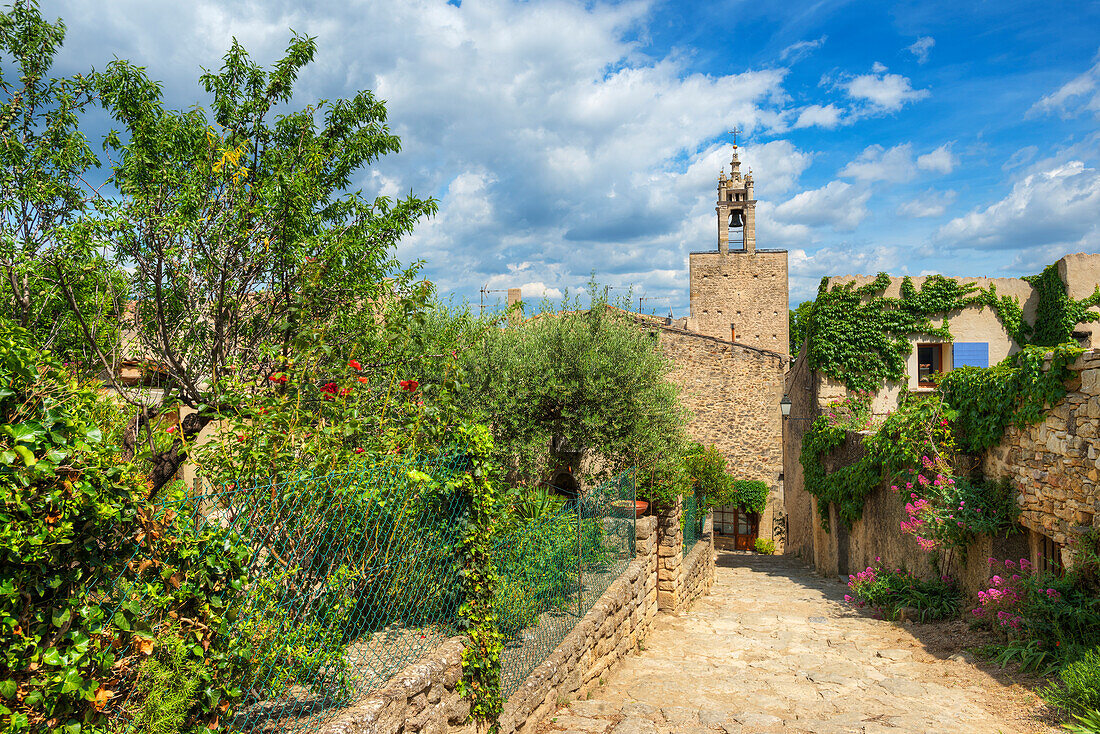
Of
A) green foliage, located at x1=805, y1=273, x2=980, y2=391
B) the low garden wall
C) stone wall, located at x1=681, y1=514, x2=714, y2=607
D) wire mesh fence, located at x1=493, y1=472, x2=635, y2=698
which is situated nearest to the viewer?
the low garden wall

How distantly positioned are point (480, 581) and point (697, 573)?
8.54 m

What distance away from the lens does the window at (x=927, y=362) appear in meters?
14.8

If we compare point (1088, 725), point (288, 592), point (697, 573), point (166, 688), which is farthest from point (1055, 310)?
point (166, 688)

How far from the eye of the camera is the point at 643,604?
28.6ft

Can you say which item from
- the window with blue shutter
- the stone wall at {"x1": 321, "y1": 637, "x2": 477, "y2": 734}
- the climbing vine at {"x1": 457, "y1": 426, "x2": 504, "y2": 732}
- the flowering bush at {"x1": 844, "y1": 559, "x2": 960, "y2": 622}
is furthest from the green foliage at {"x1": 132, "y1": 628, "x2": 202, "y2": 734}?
the window with blue shutter

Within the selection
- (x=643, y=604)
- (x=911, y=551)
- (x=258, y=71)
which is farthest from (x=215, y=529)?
(x=911, y=551)

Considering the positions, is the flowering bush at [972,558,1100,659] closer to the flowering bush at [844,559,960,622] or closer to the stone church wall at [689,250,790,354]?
the flowering bush at [844,559,960,622]

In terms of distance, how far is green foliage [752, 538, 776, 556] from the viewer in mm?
24625

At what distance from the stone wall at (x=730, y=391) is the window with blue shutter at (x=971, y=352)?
27.6 ft

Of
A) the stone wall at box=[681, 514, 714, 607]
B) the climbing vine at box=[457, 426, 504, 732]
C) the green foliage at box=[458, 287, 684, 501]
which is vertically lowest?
the stone wall at box=[681, 514, 714, 607]

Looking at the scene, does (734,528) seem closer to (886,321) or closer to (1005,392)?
(886,321)

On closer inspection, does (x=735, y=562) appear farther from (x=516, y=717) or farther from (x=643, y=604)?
(x=516, y=717)

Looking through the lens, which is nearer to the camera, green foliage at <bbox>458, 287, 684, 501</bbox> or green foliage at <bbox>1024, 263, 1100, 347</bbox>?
green foliage at <bbox>458, 287, 684, 501</bbox>

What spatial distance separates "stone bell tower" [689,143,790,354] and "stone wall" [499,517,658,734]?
1103 inches
